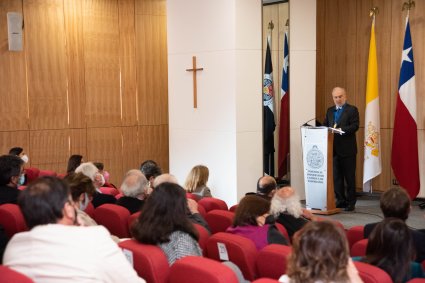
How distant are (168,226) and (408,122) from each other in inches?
228

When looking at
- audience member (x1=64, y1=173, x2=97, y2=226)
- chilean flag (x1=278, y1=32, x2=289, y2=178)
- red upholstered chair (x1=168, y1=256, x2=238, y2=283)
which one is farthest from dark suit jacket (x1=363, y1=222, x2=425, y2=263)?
chilean flag (x1=278, y1=32, x2=289, y2=178)

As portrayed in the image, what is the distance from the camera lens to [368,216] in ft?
24.0

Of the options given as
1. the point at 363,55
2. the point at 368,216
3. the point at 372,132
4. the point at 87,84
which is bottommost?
the point at 368,216

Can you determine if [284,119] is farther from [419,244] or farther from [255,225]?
[419,244]

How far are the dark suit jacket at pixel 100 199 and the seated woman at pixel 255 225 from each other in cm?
166

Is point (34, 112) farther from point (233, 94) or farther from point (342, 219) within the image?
point (342, 219)

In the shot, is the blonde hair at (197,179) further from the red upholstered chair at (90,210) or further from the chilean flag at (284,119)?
the chilean flag at (284,119)

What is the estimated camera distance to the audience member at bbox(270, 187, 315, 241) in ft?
13.9

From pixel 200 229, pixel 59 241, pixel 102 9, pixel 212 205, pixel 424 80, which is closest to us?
pixel 59 241

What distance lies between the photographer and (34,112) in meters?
9.01

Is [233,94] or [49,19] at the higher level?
[49,19]

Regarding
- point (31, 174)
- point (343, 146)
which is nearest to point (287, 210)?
point (343, 146)

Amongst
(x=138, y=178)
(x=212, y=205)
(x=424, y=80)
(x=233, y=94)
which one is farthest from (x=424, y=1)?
(x=138, y=178)

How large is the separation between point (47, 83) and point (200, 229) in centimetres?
614
